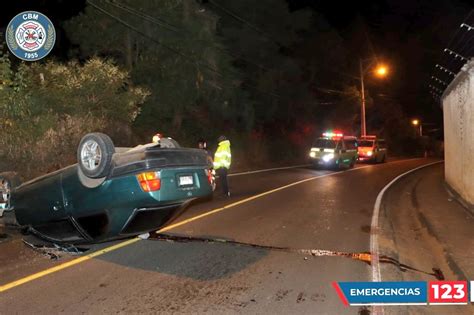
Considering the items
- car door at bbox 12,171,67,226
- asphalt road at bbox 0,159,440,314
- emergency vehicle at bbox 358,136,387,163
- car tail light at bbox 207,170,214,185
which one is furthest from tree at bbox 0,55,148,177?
emergency vehicle at bbox 358,136,387,163

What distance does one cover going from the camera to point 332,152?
24.6m

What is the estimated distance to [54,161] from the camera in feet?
45.3

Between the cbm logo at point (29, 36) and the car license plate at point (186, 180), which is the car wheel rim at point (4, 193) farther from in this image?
the cbm logo at point (29, 36)

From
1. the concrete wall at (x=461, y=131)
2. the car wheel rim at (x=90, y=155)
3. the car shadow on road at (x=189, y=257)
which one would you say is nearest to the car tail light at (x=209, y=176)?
the car shadow on road at (x=189, y=257)

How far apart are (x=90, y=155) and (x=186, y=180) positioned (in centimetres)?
A: 126

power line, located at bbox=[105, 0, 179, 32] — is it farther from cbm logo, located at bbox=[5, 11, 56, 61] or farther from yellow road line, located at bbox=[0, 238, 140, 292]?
yellow road line, located at bbox=[0, 238, 140, 292]

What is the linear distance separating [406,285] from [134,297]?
2987 millimetres

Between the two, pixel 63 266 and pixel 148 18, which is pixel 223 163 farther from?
pixel 148 18

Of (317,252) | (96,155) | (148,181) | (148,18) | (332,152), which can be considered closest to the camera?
(148,181)

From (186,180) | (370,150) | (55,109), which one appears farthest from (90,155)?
(370,150)

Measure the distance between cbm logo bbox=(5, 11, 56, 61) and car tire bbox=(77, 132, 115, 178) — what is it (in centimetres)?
817

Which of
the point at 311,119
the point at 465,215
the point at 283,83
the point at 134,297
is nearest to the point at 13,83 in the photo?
the point at 134,297

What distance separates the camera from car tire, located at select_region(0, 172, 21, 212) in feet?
23.9

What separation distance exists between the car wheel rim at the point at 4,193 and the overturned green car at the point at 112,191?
0.95 meters
